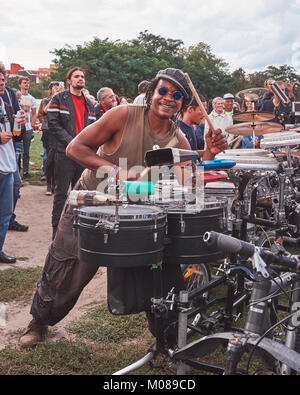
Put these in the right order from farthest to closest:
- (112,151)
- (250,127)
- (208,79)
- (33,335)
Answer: (208,79), (250,127), (33,335), (112,151)

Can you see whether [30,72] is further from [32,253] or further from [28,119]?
[32,253]

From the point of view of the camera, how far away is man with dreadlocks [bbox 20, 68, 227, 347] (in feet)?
10.2

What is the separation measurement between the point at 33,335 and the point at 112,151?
1657mm

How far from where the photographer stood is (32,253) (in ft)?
20.4

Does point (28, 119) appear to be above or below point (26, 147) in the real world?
above

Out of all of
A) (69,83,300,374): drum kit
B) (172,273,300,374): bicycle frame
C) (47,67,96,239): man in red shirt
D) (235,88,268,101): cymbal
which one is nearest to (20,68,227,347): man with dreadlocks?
(69,83,300,374): drum kit

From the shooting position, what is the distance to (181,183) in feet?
10.3

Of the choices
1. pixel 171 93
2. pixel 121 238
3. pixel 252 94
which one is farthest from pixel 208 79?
pixel 121 238

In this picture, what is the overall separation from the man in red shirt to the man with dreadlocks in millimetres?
3028

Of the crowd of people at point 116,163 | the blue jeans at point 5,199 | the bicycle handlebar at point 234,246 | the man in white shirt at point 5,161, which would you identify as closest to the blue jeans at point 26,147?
the man in white shirt at point 5,161

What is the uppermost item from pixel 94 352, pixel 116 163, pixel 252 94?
pixel 252 94

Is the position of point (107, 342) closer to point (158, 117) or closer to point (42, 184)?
point (158, 117)

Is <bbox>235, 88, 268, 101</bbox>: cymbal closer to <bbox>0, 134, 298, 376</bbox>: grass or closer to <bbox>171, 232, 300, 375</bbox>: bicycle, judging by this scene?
<bbox>0, 134, 298, 376</bbox>: grass
